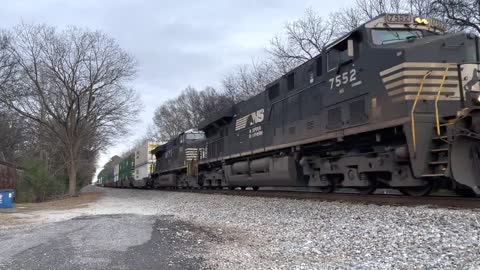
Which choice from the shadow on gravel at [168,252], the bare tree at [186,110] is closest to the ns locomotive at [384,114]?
the shadow on gravel at [168,252]

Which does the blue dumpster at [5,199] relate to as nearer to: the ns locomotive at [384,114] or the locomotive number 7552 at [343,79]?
the ns locomotive at [384,114]

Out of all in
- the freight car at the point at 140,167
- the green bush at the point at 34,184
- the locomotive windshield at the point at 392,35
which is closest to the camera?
the locomotive windshield at the point at 392,35

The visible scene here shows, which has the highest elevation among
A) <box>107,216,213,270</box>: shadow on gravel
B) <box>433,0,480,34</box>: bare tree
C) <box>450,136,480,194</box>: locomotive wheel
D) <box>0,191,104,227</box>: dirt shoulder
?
<box>433,0,480,34</box>: bare tree

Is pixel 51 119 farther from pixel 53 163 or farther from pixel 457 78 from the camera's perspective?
pixel 457 78

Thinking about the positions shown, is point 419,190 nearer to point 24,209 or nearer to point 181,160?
point 24,209

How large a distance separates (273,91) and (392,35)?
20.1ft

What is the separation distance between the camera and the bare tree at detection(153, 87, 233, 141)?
64275 millimetres

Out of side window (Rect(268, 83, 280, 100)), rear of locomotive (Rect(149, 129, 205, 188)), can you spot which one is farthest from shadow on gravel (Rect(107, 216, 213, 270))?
rear of locomotive (Rect(149, 129, 205, 188))

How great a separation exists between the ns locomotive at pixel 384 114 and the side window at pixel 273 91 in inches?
7.9

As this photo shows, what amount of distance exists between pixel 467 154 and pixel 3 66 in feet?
108

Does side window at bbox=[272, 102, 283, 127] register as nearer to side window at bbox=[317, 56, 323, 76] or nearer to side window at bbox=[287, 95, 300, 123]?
side window at bbox=[287, 95, 300, 123]

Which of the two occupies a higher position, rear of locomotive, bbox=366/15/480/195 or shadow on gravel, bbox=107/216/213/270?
rear of locomotive, bbox=366/15/480/195

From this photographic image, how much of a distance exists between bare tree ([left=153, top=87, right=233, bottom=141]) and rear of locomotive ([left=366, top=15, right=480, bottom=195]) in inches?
1859

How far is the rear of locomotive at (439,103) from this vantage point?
324 inches
